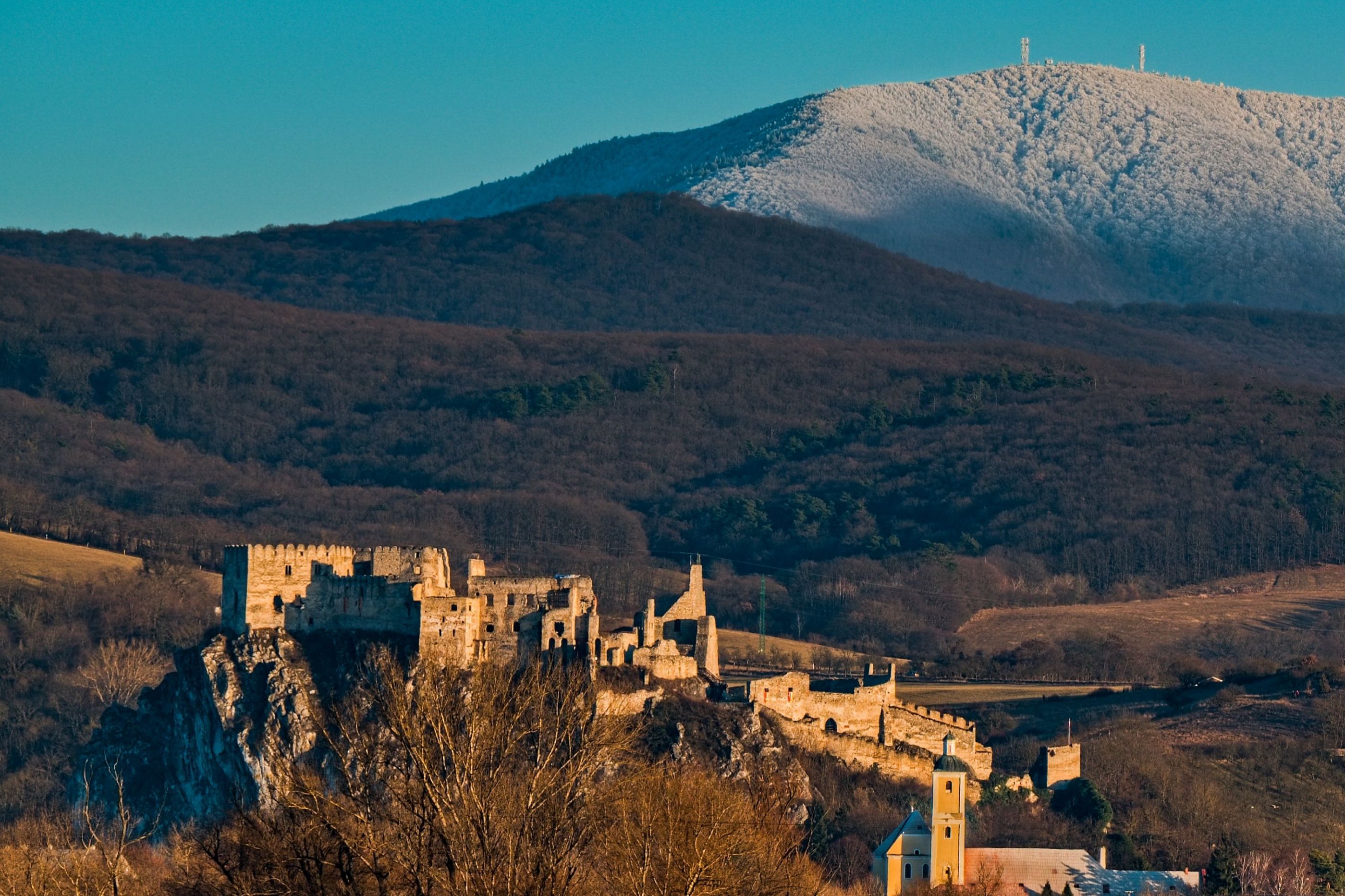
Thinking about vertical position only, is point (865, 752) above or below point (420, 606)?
below

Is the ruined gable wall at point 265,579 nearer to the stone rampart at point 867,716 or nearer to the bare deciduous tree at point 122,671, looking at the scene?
the stone rampart at point 867,716

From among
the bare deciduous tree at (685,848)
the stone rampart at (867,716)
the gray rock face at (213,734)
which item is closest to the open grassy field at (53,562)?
the gray rock face at (213,734)

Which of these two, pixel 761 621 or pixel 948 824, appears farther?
pixel 761 621

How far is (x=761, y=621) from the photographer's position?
461 feet

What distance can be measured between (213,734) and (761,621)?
58496 millimetres

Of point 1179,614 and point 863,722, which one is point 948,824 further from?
point 1179,614

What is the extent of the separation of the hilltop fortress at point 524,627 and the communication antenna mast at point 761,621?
2770cm

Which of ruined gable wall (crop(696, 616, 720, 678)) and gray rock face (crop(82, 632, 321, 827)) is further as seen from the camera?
ruined gable wall (crop(696, 616, 720, 678))

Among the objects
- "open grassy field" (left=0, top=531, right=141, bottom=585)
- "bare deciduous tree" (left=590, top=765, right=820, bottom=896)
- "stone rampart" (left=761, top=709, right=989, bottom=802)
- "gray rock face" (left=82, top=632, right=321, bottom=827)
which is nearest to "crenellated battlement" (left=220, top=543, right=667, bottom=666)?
"gray rock face" (left=82, top=632, right=321, bottom=827)

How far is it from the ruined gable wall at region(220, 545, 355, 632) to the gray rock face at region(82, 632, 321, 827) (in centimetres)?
73

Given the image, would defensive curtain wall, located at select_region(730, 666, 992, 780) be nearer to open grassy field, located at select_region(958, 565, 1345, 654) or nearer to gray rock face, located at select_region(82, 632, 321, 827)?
gray rock face, located at select_region(82, 632, 321, 827)

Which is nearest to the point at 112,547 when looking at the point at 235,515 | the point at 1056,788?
the point at 235,515

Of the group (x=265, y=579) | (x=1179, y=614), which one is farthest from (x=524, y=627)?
(x=1179, y=614)

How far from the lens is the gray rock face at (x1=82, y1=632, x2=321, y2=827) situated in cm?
8300
